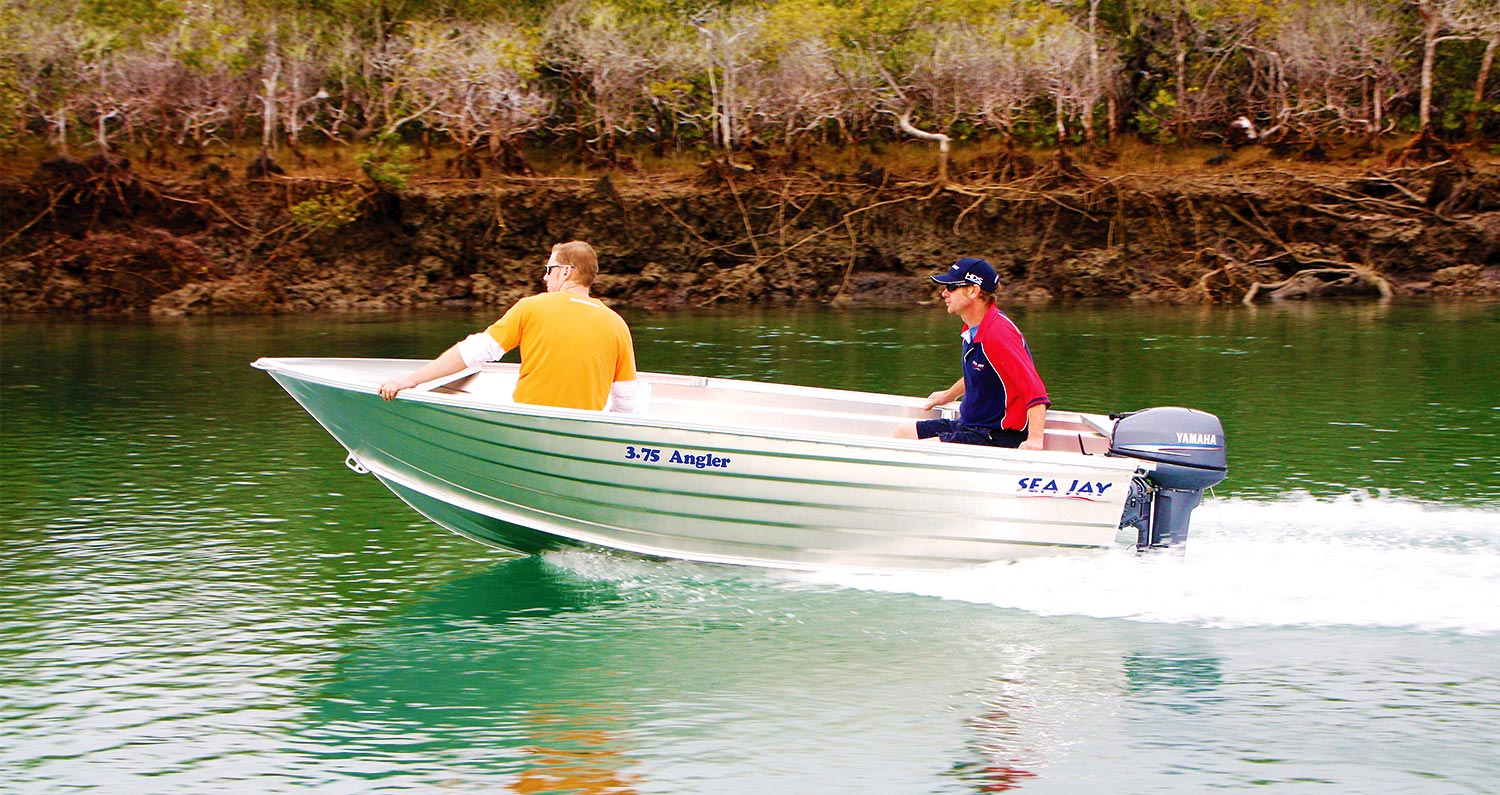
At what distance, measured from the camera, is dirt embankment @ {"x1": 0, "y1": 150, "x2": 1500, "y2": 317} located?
33.1 meters

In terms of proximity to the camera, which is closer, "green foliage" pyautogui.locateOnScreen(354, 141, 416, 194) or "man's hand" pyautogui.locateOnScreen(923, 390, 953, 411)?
"man's hand" pyautogui.locateOnScreen(923, 390, 953, 411)

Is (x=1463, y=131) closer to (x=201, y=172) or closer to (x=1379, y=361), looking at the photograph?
(x=1379, y=361)

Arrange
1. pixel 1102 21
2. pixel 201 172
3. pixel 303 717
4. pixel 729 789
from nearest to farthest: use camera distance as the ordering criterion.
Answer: pixel 729 789, pixel 303 717, pixel 201 172, pixel 1102 21

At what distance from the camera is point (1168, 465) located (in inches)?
284

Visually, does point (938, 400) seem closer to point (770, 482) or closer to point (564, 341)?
point (770, 482)

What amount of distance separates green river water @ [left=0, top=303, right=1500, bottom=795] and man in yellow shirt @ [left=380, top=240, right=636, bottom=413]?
1.08 m

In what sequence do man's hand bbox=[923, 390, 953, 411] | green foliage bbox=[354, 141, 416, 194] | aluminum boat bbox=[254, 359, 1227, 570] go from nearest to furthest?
aluminum boat bbox=[254, 359, 1227, 570] < man's hand bbox=[923, 390, 953, 411] < green foliage bbox=[354, 141, 416, 194]

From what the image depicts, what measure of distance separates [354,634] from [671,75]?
3339cm

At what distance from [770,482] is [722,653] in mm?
920

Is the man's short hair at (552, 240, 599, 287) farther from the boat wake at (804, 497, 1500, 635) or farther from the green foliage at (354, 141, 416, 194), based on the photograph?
the green foliage at (354, 141, 416, 194)

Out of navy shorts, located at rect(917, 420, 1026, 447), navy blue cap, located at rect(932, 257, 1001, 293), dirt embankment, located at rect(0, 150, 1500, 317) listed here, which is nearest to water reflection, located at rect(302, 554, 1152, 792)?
navy shorts, located at rect(917, 420, 1026, 447)

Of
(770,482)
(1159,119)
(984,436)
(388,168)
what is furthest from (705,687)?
(1159,119)

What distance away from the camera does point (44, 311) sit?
31.1 meters

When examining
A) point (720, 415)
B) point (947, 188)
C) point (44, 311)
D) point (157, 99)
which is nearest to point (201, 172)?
point (157, 99)
